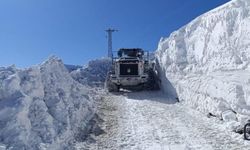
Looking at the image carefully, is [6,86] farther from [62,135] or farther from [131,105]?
[131,105]

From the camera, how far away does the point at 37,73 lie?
11875mm

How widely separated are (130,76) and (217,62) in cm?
1027

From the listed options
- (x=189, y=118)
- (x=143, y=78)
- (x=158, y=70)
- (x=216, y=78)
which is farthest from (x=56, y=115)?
(x=158, y=70)

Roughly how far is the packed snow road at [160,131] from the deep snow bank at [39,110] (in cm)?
83

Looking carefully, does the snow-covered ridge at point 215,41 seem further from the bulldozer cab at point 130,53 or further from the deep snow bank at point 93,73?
the deep snow bank at point 93,73

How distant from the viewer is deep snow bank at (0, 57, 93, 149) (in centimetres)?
874

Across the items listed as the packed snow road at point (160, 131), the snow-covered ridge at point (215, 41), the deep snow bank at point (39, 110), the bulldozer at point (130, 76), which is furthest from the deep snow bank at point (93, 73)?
the deep snow bank at point (39, 110)

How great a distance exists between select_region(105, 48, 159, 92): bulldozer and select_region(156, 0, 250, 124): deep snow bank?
430 centimetres

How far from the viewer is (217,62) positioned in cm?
1423

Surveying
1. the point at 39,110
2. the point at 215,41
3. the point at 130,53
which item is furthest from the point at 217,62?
the point at 130,53

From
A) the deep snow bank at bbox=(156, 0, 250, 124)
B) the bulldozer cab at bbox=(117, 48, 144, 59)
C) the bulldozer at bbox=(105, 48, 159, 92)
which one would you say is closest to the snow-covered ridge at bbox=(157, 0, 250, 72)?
the deep snow bank at bbox=(156, 0, 250, 124)

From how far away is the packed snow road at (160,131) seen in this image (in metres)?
9.98

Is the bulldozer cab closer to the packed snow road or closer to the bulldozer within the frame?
the bulldozer

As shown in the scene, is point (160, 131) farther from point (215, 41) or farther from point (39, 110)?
point (215, 41)
